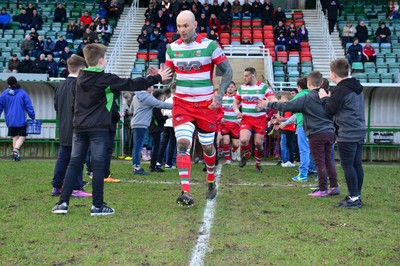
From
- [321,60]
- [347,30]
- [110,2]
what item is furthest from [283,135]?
[110,2]

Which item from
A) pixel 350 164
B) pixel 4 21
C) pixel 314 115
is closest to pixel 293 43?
pixel 4 21

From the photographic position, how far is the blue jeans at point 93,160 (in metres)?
7.13

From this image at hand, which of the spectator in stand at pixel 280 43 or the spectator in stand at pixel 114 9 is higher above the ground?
the spectator in stand at pixel 114 9

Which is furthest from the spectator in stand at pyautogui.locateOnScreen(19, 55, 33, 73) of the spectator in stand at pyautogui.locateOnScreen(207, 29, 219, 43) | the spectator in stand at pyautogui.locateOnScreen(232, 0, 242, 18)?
the spectator in stand at pyautogui.locateOnScreen(232, 0, 242, 18)

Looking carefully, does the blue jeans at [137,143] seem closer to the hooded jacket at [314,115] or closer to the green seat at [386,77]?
the hooded jacket at [314,115]

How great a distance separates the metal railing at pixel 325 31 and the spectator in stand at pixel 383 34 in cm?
202

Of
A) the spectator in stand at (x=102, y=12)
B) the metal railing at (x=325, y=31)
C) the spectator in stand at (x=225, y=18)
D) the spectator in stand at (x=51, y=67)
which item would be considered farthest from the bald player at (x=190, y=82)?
the spectator in stand at (x=102, y=12)

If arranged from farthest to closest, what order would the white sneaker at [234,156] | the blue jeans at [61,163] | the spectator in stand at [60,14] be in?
the spectator in stand at [60,14], the white sneaker at [234,156], the blue jeans at [61,163]

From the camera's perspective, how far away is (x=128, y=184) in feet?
33.4

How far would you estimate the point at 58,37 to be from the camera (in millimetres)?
25750

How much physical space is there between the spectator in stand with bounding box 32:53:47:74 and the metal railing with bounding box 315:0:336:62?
Result: 10.8 metres

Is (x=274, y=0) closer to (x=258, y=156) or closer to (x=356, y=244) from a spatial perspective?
(x=258, y=156)

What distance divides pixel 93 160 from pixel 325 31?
21825 millimetres

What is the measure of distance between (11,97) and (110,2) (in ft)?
49.2
